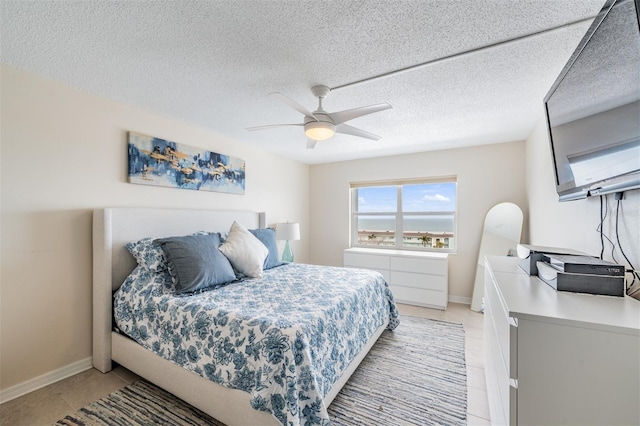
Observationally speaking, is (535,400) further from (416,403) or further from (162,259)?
(162,259)

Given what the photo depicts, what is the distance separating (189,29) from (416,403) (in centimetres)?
278

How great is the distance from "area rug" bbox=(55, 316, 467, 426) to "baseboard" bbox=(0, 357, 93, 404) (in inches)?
21.6

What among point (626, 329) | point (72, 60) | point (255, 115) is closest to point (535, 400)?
point (626, 329)

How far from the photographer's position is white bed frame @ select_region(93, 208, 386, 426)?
59.1 inches

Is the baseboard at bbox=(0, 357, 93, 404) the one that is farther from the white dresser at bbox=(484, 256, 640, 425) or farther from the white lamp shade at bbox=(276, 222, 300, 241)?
the white dresser at bbox=(484, 256, 640, 425)

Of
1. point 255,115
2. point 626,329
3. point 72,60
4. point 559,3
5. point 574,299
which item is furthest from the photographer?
point 255,115

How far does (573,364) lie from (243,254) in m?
2.37

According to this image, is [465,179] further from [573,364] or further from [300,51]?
[573,364]

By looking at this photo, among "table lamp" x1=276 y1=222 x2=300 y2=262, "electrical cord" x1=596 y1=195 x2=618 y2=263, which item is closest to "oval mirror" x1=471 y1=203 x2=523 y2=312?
"electrical cord" x1=596 y1=195 x2=618 y2=263

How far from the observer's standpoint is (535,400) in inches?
33.6

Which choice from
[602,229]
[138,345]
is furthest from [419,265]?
[138,345]

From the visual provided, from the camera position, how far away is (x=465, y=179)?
12.6ft

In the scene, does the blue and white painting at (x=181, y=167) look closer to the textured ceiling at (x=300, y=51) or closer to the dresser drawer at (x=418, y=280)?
the textured ceiling at (x=300, y=51)

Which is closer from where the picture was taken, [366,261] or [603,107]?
→ [603,107]
